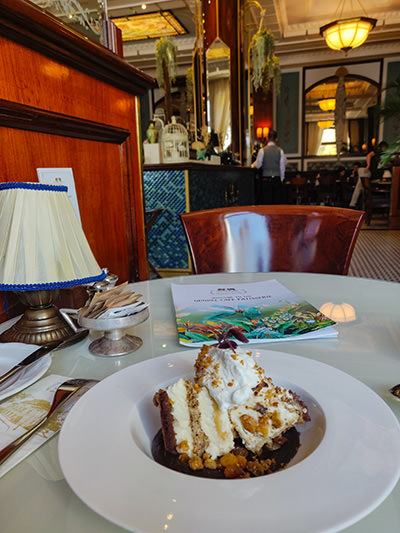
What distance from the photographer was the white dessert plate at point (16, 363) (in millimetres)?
451

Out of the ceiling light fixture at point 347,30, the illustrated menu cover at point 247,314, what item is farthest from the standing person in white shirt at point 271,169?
the illustrated menu cover at point 247,314

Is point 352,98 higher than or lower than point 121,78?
higher

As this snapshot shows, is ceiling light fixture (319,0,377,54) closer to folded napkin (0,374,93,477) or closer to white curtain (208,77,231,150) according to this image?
white curtain (208,77,231,150)

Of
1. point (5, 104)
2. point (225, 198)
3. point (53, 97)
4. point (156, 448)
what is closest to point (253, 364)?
point (156, 448)

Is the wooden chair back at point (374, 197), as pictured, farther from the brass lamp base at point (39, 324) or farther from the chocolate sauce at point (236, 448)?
the chocolate sauce at point (236, 448)

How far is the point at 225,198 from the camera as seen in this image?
173 inches

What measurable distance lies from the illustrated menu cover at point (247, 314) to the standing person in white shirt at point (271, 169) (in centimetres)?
690

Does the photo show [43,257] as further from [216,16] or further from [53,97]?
[216,16]

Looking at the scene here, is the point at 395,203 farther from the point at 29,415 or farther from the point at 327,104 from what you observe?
the point at 29,415

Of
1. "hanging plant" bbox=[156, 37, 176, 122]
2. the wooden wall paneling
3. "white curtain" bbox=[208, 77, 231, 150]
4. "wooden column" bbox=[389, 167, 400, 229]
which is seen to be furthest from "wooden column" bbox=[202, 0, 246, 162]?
the wooden wall paneling

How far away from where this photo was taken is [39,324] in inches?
24.5

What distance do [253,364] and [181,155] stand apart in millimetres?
3244

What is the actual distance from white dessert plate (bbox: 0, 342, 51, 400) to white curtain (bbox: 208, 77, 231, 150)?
4.93 metres

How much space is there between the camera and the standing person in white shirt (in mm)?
7324
